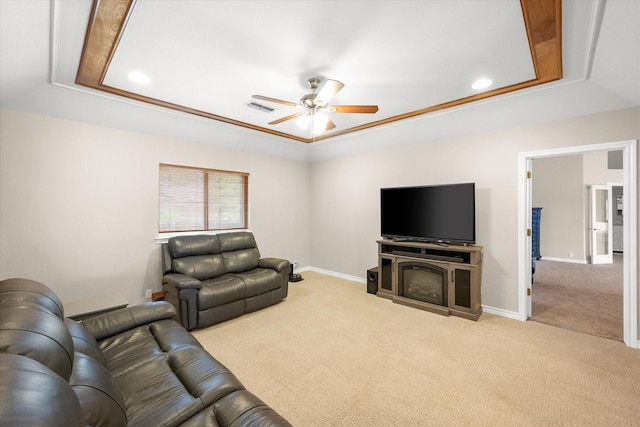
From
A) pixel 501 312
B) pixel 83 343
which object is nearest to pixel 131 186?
pixel 83 343

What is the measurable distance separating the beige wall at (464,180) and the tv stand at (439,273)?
31 centimetres

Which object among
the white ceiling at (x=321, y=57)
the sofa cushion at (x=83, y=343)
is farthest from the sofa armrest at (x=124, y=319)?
the white ceiling at (x=321, y=57)

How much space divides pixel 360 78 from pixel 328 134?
2.10 m

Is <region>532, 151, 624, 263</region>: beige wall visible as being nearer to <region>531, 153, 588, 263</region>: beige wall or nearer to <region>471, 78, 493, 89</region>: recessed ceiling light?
<region>531, 153, 588, 263</region>: beige wall

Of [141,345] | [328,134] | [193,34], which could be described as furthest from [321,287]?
[193,34]

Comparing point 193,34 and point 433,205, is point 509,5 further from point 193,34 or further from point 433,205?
point 433,205

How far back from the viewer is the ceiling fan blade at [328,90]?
2367mm

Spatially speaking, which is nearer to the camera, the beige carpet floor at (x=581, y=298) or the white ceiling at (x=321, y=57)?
the white ceiling at (x=321, y=57)

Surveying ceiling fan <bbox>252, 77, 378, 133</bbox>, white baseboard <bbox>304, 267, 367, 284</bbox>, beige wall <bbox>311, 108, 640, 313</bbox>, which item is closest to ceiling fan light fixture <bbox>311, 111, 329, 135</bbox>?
ceiling fan <bbox>252, 77, 378, 133</bbox>

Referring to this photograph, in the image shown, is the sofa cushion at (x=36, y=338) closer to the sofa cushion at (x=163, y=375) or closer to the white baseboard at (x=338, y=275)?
the sofa cushion at (x=163, y=375)

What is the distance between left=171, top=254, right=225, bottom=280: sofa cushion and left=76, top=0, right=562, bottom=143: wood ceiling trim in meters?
2.05

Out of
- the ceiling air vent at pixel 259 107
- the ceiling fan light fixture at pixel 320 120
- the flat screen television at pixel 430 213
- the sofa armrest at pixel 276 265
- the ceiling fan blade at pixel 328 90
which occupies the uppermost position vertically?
the ceiling air vent at pixel 259 107

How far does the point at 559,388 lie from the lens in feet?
7.14

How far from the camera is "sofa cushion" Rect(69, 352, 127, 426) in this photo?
3.30 feet
